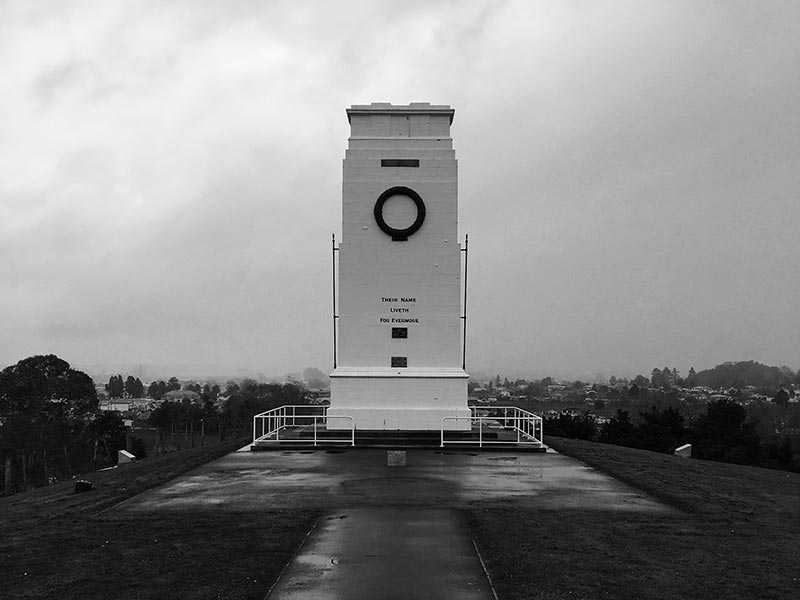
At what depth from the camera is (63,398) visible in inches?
1762

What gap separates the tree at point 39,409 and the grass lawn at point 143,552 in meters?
33.6

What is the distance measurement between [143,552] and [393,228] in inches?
541

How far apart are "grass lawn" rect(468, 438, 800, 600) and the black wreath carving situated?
1028 cm

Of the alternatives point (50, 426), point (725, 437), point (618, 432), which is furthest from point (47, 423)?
point (725, 437)

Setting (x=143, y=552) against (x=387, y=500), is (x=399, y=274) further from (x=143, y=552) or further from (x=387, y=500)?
(x=143, y=552)

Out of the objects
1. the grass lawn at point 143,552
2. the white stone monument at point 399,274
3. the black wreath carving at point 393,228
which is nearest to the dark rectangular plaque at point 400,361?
the white stone monument at point 399,274

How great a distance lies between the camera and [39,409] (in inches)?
1695

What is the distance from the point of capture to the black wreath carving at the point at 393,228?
20.7 metres

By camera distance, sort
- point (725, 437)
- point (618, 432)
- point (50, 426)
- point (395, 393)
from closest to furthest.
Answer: point (395, 393) → point (725, 437) → point (618, 432) → point (50, 426)

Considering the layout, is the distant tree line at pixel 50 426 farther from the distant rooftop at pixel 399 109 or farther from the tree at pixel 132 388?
the tree at pixel 132 388

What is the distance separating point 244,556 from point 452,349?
1298cm

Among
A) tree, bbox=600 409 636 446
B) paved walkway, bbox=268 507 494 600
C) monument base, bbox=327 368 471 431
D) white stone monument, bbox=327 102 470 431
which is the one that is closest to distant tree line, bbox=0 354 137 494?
monument base, bbox=327 368 471 431

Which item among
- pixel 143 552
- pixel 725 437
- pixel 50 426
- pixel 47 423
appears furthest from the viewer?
pixel 47 423

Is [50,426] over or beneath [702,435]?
beneath
